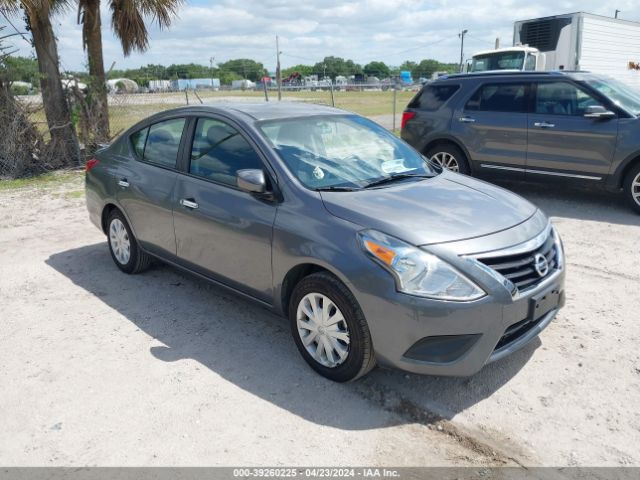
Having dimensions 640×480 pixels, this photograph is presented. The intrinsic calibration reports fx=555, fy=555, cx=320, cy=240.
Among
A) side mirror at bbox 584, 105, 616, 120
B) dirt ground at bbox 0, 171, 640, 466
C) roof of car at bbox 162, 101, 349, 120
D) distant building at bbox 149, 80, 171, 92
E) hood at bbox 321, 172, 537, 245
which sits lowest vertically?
dirt ground at bbox 0, 171, 640, 466

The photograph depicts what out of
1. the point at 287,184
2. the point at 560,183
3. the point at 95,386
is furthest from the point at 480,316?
the point at 560,183

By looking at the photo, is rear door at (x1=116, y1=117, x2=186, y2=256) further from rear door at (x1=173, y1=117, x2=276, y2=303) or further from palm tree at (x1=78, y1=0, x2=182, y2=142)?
palm tree at (x1=78, y1=0, x2=182, y2=142)

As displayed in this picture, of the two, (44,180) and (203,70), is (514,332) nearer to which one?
(44,180)

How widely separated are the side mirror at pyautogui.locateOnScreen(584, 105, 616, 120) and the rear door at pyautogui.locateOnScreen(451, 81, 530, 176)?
2.91 ft

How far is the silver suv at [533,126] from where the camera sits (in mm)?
6996

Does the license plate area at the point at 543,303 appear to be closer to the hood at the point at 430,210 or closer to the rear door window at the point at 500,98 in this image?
the hood at the point at 430,210

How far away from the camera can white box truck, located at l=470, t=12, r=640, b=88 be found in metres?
17.0

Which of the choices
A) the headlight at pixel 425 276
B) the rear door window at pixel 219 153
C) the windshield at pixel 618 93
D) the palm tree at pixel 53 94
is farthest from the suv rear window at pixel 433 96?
the palm tree at pixel 53 94

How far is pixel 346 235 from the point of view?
3242 millimetres

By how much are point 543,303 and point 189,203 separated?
263 centimetres

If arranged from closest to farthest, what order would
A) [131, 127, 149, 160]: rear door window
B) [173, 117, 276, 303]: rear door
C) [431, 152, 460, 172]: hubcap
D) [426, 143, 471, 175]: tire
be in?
[173, 117, 276, 303]: rear door < [131, 127, 149, 160]: rear door window < [426, 143, 471, 175]: tire < [431, 152, 460, 172]: hubcap

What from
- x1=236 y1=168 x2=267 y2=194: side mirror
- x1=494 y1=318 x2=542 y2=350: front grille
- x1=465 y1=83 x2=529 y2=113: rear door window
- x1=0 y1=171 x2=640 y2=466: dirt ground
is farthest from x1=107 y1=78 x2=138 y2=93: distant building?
x1=494 y1=318 x2=542 y2=350: front grille

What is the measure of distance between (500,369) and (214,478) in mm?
1915

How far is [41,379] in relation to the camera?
3.59 m
